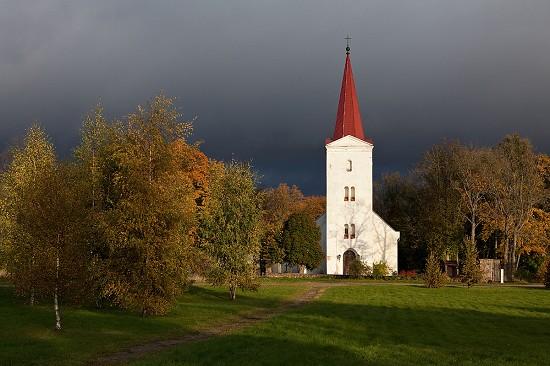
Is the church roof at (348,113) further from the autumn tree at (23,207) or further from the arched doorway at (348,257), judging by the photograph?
the autumn tree at (23,207)

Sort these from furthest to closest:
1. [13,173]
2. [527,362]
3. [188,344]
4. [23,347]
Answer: [13,173] → [188,344] → [23,347] → [527,362]

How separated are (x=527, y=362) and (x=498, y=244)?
55609 millimetres

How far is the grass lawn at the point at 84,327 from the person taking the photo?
16.4m

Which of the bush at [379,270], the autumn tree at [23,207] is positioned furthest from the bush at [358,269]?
the autumn tree at [23,207]

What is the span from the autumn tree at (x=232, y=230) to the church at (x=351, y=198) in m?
32.5

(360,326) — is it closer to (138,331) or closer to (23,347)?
(138,331)

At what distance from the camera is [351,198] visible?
6850 centimetres

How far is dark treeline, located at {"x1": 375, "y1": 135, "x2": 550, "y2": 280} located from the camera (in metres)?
62.2

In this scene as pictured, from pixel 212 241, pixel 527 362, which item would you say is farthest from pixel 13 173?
pixel 527 362

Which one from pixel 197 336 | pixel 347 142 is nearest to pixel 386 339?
pixel 197 336

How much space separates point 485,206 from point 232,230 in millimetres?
37481

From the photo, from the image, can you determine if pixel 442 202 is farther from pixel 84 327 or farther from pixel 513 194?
pixel 84 327

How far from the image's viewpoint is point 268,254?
217 feet

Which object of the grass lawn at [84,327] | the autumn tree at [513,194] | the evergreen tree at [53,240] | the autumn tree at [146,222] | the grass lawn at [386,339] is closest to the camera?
the grass lawn at [386,339]
